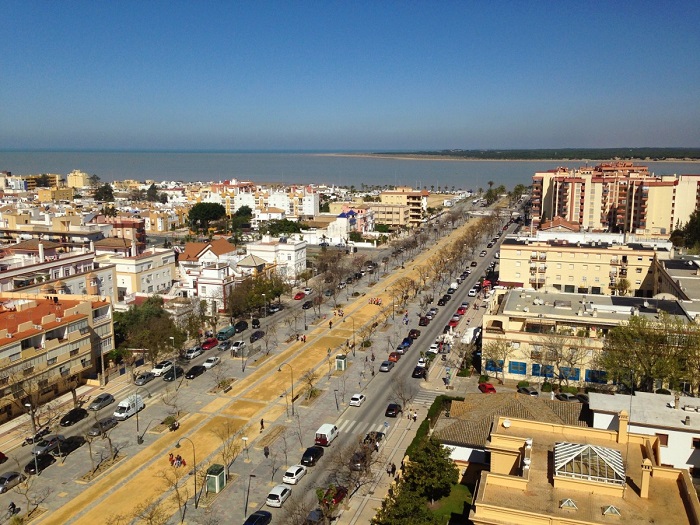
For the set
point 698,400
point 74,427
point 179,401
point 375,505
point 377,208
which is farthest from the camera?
point 377,208

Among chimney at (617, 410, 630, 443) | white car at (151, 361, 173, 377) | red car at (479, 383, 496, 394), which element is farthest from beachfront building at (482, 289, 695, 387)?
white car at (151, 361, 173, 377)

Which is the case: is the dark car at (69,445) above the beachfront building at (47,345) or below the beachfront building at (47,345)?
below

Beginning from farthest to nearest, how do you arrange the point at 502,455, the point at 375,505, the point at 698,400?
the point at 698,400 → the point at 375,505 → the point at 502,455

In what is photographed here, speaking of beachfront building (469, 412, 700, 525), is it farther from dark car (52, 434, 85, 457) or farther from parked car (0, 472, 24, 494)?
dark car (52, 434, 85, 457)

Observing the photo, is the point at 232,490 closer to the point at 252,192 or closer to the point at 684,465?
the point at 684,465

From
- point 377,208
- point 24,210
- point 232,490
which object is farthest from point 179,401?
point 377,208

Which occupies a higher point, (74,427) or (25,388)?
(25,388)

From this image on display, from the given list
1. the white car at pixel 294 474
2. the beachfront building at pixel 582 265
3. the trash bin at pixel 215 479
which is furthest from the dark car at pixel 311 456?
the beachfront building at pixel 582 265

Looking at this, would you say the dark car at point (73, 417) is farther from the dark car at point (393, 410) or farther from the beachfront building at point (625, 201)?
the beachfront building at point (625, 201)
